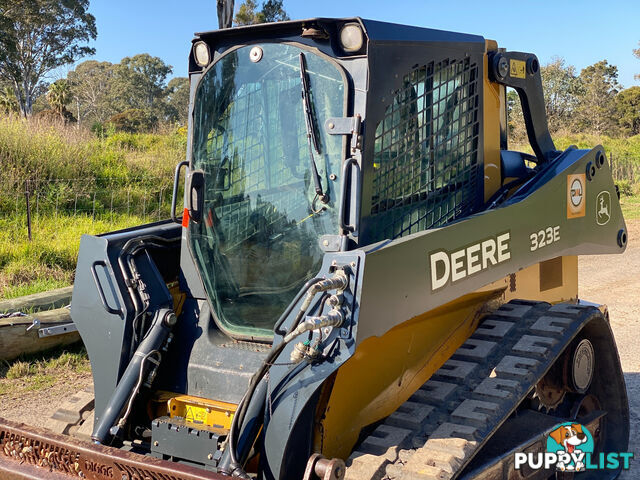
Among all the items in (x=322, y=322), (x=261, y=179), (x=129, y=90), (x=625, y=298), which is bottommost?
(x=625, y=298)

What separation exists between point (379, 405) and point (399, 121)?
1323 mm

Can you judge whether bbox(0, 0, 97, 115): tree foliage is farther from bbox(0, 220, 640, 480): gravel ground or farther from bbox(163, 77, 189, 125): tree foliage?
bbox(0, 220, 640, 480): gravel ground

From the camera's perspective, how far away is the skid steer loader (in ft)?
9.59

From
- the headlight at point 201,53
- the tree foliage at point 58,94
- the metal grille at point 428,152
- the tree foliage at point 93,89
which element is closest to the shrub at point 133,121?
the tree foliage at point 58,94

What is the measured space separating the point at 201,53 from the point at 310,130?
0.85 metres

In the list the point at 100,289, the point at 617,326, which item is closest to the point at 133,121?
the point at 617,326

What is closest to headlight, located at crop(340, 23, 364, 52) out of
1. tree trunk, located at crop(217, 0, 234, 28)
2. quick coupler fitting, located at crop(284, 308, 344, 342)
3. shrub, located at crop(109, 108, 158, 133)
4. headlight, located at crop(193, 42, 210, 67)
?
headlight, located at crop(193, 42, 210, 67)

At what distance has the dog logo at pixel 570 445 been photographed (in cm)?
370

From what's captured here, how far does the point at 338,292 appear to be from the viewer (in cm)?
278

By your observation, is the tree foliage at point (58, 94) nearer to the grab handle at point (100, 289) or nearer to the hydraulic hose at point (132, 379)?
the grab handle at point (100, 289)

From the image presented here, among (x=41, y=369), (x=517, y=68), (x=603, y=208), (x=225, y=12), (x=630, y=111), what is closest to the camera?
(x=517, y=68)

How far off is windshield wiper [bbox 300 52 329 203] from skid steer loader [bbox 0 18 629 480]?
0.03 ft

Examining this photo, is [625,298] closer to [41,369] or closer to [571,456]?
[571,456]

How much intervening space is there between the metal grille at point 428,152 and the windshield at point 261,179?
0.83ft
